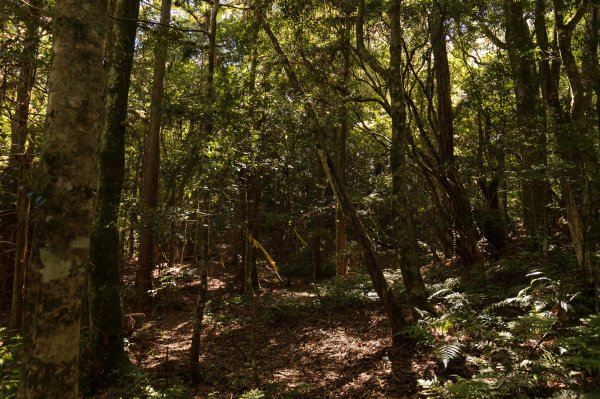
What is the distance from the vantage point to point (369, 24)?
500 inches

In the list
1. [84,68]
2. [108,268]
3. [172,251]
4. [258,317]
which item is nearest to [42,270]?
[84,68]

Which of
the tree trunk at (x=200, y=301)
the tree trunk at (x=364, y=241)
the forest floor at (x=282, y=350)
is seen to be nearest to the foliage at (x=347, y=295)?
the forest floor at (x=282, y=350)

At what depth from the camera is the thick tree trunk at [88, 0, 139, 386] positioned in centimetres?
684

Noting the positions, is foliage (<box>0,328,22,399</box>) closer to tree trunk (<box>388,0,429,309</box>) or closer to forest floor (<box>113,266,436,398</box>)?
forest floor (<box>113,266,436,398</box>)

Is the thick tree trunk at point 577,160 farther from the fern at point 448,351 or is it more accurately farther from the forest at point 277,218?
the fern at point 448,351

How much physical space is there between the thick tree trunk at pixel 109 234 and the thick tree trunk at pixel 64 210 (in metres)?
4.12

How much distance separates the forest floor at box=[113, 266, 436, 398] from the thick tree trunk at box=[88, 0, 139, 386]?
38.3 inches

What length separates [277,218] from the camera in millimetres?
15047

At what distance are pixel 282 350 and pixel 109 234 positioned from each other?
4539 millimetres

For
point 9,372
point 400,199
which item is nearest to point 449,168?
point 400,199

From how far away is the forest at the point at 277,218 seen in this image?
115 inches

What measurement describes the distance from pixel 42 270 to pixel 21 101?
26.6ft

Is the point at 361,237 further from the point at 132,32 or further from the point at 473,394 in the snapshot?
the point at 132,32

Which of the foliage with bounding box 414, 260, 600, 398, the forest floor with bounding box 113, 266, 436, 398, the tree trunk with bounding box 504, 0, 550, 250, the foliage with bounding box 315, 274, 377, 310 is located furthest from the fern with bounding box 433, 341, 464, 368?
the foliage with bounding box 315, 274, 377, 310
